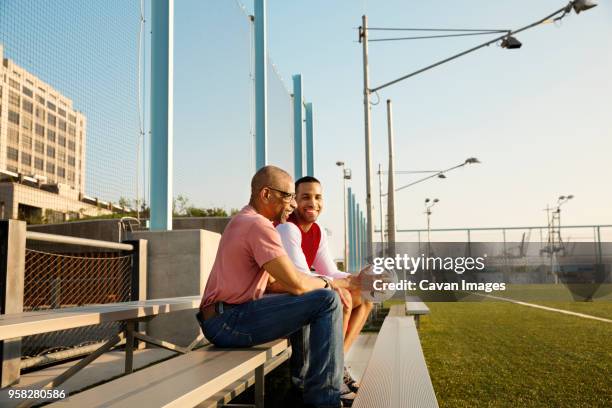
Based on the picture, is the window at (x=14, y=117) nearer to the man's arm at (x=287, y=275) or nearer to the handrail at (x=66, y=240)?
the handrail at (x=66, y=240)

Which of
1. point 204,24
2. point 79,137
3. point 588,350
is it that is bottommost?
point 588,350

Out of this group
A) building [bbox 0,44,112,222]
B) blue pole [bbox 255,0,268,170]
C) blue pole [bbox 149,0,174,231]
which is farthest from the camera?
blue pole [bbox 255,0,268,170]

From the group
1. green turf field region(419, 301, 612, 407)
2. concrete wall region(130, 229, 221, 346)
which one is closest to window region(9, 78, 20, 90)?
concrete wall region(130, 229, 221, 346)

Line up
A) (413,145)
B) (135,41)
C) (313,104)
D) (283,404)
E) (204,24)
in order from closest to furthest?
(283,404), (135,41), (204,24), (313,104), (413,145)

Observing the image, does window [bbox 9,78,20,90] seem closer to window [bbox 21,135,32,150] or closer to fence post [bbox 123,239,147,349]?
window [bbox 21,135,32,150]

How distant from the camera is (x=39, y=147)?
19.8 feet

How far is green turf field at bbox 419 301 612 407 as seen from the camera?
480 cm

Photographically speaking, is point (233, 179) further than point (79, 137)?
Yes

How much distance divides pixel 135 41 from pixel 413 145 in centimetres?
2371

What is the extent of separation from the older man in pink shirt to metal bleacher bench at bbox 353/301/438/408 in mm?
220

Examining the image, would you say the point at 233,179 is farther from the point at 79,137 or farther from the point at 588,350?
the point at 588,350

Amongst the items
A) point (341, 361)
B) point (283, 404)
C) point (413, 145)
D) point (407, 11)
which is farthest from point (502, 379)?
point (413, 145)

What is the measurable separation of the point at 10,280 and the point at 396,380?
2.75 metres

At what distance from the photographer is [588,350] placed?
779cm
